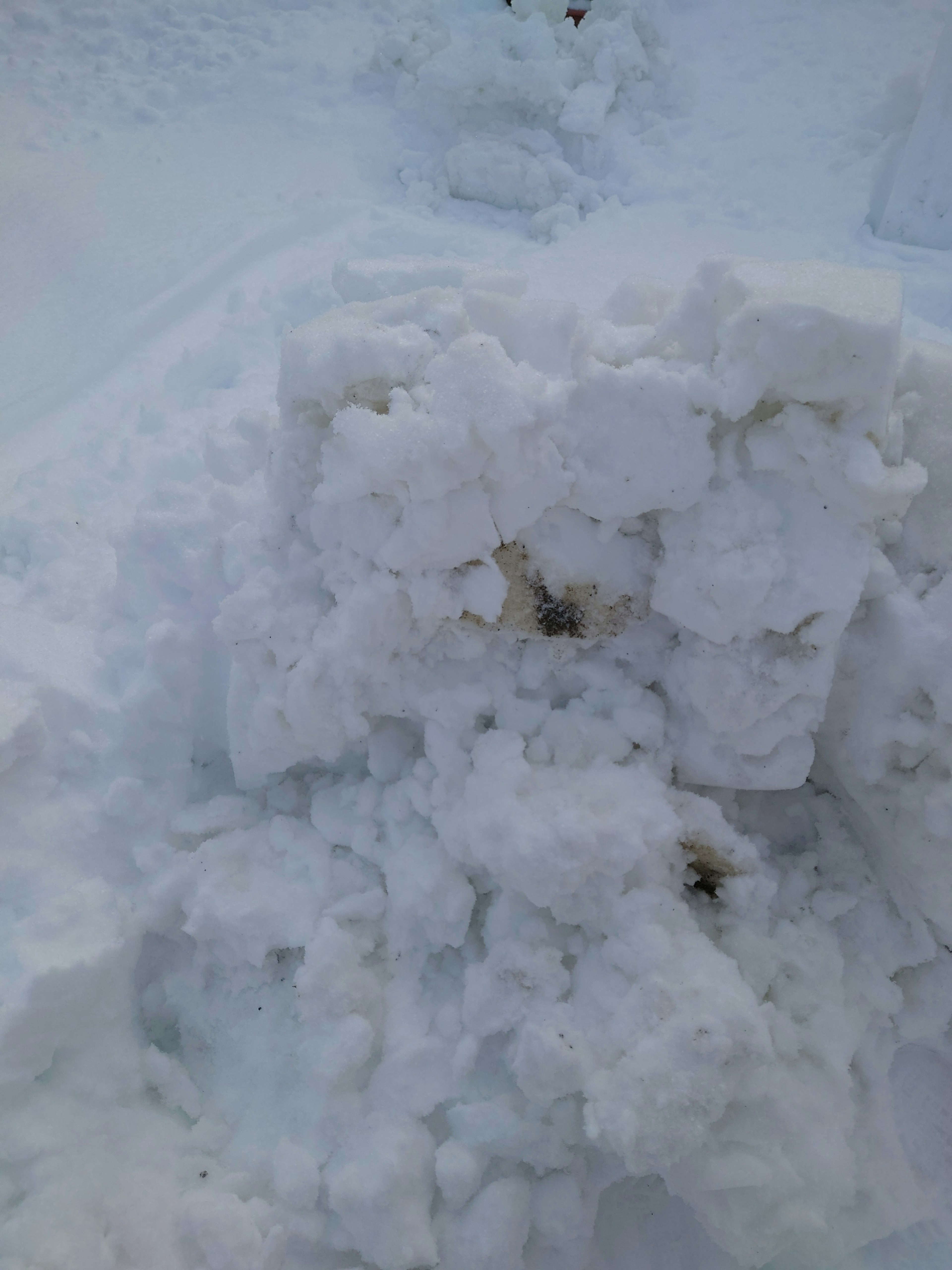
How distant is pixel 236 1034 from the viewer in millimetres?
1062

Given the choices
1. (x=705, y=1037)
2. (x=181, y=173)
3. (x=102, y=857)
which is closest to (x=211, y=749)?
(x=102, y=857)

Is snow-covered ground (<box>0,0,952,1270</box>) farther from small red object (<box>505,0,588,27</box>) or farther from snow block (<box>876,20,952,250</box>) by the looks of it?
small red object (<box>505,0,588,27</box>)

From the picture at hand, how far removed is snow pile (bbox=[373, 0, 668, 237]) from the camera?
2785 mm

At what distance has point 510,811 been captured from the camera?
3.15 feet

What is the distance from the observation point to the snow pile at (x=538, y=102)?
2.79 m

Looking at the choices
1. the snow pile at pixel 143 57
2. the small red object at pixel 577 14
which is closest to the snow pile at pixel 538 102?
the small red object at pixel 577 14

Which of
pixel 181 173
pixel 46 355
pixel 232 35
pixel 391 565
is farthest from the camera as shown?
pixel 232 35

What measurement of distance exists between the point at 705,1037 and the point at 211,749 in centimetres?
73

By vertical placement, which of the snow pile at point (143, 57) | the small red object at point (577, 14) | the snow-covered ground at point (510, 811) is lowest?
the snow-covered ground at point (510, 811)

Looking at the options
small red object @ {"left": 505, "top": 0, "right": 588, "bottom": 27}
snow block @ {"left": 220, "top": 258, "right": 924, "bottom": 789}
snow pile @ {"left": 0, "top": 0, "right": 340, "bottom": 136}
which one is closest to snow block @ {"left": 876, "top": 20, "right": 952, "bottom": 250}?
small red object @ {"left": 505, "top": 0, "right": 588, "bottom": 27}

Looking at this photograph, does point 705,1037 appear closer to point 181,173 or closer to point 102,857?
point 102,857

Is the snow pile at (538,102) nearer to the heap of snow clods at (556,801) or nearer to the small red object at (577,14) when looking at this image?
the small red object at (577,14)

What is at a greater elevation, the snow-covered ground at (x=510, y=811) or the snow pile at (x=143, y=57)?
the snow pile at (x=143, y=57)

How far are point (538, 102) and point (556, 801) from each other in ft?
8.95
